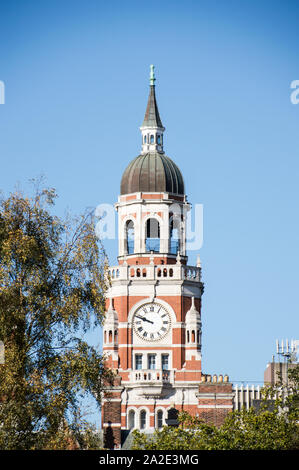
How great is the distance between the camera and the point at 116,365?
128 meters

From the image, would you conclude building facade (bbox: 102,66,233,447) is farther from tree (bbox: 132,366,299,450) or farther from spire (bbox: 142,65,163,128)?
tree (bbox: 132,366,299,450)

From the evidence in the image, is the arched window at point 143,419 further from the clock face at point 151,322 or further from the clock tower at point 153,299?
the clock face at point 151,322

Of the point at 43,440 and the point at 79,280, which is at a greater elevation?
the point at 79,280

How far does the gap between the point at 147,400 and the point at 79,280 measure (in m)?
49.7

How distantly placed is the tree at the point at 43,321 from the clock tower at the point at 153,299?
4596 centimetres

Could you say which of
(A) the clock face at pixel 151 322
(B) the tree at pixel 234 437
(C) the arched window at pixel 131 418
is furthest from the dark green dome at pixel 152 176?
(B) the tree at pixel 234 437

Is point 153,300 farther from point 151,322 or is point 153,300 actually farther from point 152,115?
point 152,115

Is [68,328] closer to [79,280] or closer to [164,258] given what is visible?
[79,280]

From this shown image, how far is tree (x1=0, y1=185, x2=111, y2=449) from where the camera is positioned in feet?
240

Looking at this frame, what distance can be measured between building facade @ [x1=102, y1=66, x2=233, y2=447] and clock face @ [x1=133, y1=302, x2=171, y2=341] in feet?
0.26

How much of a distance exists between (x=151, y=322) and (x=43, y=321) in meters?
52.9

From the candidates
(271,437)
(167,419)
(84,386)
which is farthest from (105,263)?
(167,419)

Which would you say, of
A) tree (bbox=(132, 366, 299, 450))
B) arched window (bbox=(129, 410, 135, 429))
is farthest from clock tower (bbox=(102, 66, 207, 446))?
tree (bbox=(132, 366, 299, 450))
